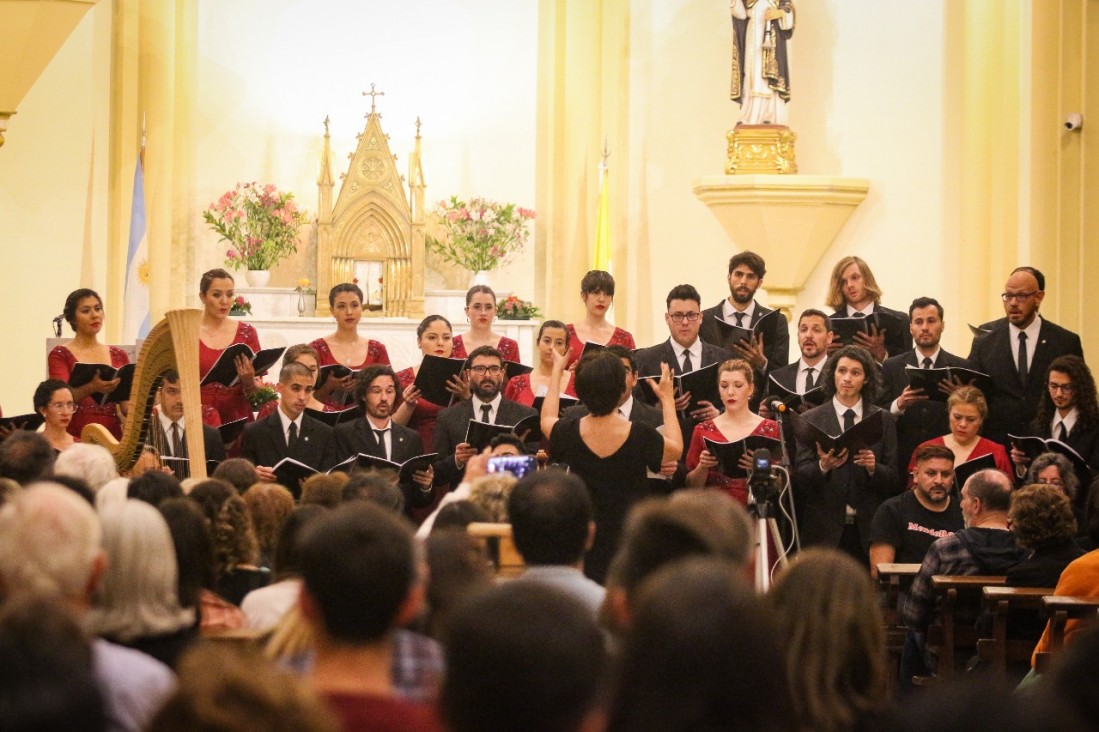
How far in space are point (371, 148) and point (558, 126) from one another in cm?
149

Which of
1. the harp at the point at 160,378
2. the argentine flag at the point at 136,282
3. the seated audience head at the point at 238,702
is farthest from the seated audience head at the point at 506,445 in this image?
the argentine flag at the point at 136,282

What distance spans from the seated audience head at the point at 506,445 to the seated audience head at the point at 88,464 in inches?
55.7

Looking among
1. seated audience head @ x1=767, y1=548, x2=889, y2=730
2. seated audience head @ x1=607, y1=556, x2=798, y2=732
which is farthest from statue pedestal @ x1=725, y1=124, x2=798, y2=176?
seated audience head @ x1=607, y1=556, x2=798, y2=732

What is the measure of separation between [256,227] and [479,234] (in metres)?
1.61

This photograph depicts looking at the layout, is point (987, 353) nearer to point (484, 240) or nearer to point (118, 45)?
point (484, 240)

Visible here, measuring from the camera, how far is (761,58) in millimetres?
11070

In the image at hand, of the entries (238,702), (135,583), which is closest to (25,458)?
(135,583)

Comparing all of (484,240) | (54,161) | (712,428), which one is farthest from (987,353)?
(54,161)

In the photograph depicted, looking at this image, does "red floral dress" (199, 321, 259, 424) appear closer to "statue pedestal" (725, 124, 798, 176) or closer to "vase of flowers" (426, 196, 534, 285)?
"vase of flowers" (426, 196, 534, 285)

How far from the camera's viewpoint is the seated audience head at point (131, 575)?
311 cm

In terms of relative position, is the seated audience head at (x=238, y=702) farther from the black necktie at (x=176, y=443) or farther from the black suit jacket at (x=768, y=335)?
the black suit jacket at (x=768, y=335)

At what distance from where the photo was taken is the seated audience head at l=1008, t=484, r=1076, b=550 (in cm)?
520

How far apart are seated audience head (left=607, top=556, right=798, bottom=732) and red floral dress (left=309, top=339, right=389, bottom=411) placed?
5862mm

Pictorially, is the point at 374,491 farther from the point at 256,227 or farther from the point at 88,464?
the point at 256,227
